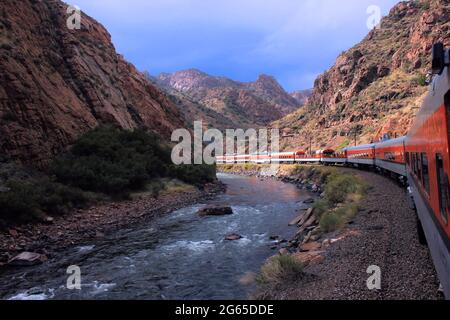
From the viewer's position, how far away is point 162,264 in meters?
12.9

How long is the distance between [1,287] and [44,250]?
11.7 feet

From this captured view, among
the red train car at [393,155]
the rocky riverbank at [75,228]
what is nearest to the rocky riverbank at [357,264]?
the red train car at [393,155]

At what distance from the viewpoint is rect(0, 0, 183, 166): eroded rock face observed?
82.6ft

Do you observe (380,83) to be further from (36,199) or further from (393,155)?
(36,199)

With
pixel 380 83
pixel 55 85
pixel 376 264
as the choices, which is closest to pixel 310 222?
pixel 376 264

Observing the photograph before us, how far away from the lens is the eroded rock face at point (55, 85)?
25188 millimetres

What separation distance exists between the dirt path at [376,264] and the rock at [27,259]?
9933mm

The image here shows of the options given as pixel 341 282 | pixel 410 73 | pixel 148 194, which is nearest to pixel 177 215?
pixel 148 194

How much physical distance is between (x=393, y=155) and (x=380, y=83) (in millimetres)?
64683

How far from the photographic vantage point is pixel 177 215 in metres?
23.4

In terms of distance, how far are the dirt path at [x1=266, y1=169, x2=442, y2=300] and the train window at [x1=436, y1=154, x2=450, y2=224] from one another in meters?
2.08

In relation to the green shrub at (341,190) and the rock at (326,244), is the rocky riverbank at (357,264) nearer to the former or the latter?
the rock at (326,244)

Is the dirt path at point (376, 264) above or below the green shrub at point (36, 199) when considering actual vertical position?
below

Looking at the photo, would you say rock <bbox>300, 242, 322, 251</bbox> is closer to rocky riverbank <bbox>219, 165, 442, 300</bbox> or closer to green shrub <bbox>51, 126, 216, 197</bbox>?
rocky riverbank <bbox>219, 165, 442, 300</bbox>
